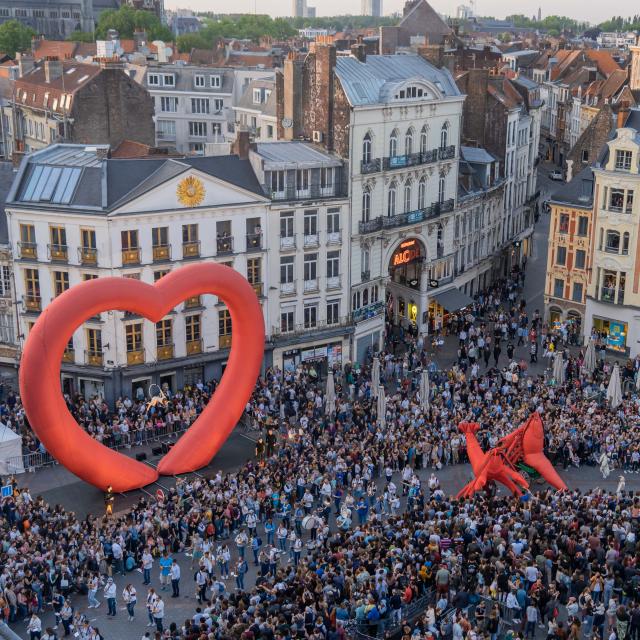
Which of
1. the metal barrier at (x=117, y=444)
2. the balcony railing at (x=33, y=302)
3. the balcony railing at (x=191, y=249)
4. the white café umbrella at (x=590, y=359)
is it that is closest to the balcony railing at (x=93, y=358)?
the balcony railing at (x=33, y=302)

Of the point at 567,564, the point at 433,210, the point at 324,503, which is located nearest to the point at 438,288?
the point at 433,210

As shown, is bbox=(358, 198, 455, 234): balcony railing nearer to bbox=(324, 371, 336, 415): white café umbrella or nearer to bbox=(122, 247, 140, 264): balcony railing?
bbox=(324, 371, 336, 415): white café umbrella

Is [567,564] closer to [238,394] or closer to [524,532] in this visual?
[524,532]

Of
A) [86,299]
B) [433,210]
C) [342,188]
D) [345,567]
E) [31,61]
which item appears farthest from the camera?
[31,61]

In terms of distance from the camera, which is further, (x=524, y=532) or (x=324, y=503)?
(x=324, y=503)

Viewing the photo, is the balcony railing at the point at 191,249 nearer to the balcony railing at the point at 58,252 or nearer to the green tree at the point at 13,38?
the balcony railing at the point at 58,252

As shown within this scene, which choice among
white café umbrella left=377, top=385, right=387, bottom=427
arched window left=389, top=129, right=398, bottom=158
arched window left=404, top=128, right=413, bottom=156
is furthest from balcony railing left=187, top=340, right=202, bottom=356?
arched window left=404, top=128, right=413, bottom=156
